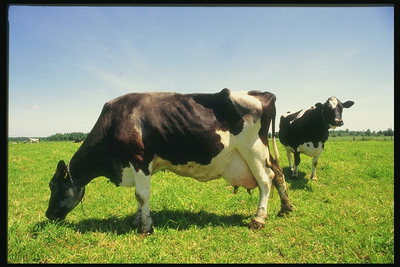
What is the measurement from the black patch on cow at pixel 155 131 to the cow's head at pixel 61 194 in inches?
7.2

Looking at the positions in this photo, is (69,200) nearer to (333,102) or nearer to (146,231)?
(146,231)

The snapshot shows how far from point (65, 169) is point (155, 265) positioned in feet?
9.54

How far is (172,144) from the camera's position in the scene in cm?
538

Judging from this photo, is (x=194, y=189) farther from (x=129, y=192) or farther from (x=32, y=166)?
(x=32, y=166)

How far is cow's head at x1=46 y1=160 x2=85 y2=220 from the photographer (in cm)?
557

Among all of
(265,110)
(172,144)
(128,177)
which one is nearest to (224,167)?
(172,144)

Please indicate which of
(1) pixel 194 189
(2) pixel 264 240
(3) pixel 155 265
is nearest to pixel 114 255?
Result: (3) pixel 155 265

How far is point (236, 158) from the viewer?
5.69 meters

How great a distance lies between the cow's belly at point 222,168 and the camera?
558 cm

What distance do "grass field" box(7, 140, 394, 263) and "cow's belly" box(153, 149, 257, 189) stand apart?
91 cm

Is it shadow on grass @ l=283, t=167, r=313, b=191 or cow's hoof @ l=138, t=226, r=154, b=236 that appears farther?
shadow on grass @ l=283, t=167, r=313, b=191

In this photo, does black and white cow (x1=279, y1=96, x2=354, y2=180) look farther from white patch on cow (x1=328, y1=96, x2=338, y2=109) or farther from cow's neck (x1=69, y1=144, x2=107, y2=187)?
cow's neck (x1=69, y1=144, x2=107, y2=187)

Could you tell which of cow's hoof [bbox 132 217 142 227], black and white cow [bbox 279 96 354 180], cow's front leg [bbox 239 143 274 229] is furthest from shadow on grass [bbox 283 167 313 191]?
cow's hoof [bbox 132 217 142 227]

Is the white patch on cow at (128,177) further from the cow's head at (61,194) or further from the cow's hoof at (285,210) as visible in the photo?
the cow's hoof at (285,210)
